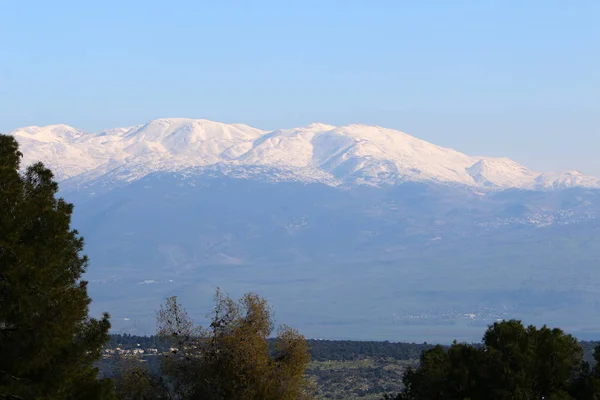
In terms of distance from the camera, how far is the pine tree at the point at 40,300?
24.7 meters

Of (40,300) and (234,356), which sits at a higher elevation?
(40,300)

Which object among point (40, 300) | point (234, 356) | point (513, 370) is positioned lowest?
point (513, 370)

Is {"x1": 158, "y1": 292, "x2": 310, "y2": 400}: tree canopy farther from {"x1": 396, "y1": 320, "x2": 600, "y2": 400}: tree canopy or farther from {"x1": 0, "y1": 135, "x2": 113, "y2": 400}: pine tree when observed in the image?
{"x1": 0, "y1": 135, "x2": 113, "y2": 400}: pine tree

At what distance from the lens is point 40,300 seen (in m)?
24.9

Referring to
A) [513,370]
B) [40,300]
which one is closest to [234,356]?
[513,370]

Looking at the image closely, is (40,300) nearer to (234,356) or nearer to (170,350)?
(234,356)

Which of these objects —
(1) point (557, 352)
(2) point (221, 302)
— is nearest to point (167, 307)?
(2) point (221, 302)

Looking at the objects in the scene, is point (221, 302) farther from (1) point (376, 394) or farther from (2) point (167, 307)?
(1) point (376, 394)

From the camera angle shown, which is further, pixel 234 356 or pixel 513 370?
pixel 234 356

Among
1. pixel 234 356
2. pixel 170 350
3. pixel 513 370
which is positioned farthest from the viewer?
pixel 170 350

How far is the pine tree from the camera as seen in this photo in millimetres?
24688

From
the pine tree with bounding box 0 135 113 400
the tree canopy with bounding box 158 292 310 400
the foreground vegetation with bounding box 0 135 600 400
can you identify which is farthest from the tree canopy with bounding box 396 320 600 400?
the pine tree with bounding box 0 135 113 400

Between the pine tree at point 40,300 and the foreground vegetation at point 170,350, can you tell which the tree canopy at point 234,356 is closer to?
the foreground vegetation at point 170,350

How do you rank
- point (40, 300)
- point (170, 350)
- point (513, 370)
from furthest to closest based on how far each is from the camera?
point (170, 350)
point (513, 370)
point (40, 300)
